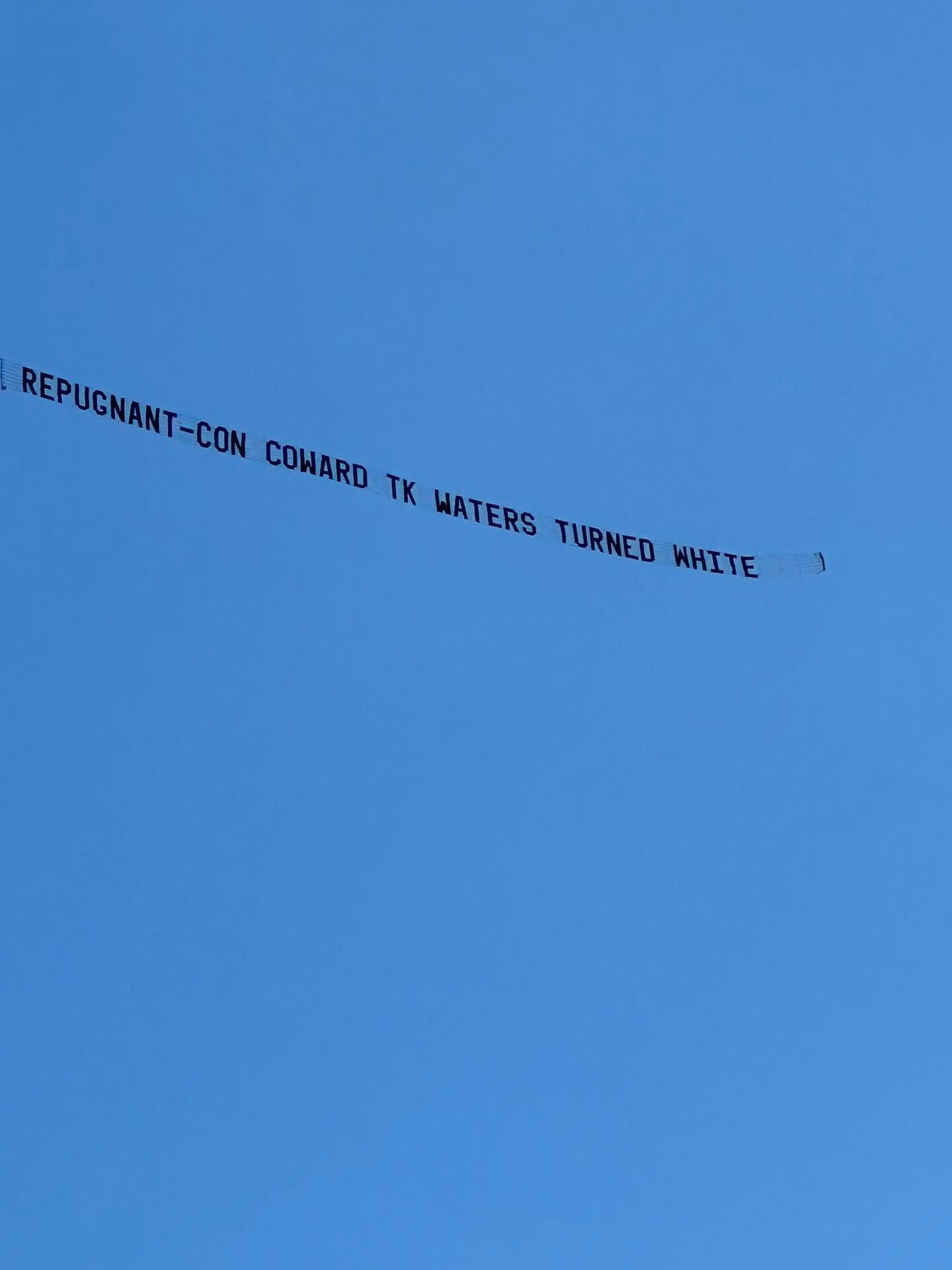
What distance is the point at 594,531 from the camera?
Answer: 579cm

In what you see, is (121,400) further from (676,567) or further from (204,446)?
(676,567)

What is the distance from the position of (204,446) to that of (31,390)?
0.59 m

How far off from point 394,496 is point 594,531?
833 mm

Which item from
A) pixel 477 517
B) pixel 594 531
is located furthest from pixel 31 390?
pixel 594 531

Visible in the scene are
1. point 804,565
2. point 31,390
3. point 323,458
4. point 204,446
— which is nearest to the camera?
point 31,390

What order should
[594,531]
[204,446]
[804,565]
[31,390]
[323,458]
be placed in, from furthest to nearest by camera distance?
[804,565], [594,531], [323,458], [204,446], [31,390]

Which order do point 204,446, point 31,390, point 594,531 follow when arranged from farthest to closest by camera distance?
1. point 594,531
2. point 204,446
3. point 31,390

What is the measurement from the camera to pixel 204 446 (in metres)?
5.03

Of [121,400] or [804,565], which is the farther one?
[804,565]

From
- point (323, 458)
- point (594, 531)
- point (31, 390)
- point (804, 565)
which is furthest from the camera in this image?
point (804, 565)

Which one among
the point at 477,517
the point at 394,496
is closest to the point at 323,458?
the point at 394,496

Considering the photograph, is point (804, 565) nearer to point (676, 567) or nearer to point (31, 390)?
point (676, 567)

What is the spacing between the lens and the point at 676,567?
5934 mm

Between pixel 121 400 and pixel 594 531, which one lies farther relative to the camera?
pixel 594 531
